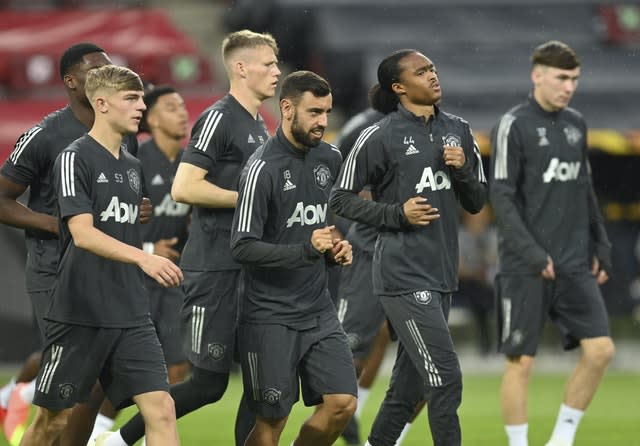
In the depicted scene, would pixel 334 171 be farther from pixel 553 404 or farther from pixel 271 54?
pixel 553 404

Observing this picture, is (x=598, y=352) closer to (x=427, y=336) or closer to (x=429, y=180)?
(x=427, y=336)

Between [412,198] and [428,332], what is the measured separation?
71cm

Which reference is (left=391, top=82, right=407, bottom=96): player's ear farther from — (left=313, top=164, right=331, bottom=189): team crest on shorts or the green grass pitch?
the green grass pitch

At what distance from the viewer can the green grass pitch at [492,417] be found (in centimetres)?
1063

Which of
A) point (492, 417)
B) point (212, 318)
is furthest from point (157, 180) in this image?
point (492, 417)

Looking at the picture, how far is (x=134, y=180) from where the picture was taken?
7.30 metres

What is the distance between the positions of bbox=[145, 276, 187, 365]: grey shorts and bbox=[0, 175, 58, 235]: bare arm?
6.04 feet

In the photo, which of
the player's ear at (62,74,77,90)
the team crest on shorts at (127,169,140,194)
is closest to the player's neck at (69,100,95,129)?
the player's ear at (62,74,77,90)

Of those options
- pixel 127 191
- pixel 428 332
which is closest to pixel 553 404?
pixel 428 332

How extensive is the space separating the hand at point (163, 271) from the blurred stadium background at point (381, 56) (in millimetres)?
9512

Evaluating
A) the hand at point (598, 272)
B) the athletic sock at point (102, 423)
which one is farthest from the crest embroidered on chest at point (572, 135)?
the athletic sock at point (102, 423)

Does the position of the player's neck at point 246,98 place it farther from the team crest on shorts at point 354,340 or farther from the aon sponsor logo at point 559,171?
the aon sponsor logo at point 559,171

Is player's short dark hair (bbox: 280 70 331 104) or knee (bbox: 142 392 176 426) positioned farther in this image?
player's short dark hair (bbox: 280 70 331 104)

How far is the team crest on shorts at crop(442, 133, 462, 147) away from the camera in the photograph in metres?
7.92
